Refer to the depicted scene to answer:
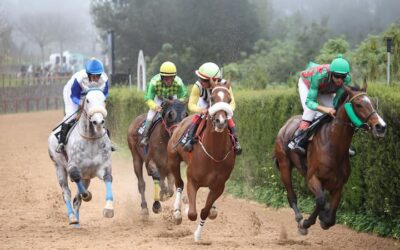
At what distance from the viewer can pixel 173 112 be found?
1195 cm

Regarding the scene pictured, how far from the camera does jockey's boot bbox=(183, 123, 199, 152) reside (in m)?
10.1

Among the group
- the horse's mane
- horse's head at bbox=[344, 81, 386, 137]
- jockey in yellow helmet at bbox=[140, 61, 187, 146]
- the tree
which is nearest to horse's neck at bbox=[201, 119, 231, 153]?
the horse's mane

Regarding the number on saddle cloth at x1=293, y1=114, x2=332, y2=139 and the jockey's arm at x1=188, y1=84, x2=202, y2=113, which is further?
the jockey's arm at x1=188, y1=84, x2=202, y2=113

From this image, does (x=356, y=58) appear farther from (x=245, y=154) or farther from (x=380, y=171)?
(x=380, y=171)

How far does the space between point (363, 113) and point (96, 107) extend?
366 cm

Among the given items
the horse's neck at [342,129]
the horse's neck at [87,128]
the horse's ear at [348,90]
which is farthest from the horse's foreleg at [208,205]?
the horse's ear at [348,90]

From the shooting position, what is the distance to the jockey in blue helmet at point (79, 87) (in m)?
11.0

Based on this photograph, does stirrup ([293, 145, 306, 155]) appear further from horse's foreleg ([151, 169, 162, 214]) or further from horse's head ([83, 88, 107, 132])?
horse's foreleg ([151, 169, 162, 214])

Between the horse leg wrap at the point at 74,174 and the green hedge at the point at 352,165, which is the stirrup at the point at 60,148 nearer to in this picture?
the horse leg wrap at the point at 74,174

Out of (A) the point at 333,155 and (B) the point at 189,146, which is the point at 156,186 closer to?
(B) the point at 189,146

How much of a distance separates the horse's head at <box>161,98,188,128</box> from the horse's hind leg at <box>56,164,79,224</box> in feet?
6.06

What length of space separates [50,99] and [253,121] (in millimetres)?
35678

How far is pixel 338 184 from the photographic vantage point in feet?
31.2

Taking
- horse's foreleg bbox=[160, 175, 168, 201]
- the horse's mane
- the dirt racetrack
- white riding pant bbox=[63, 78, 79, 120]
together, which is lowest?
the dirt racetrack
